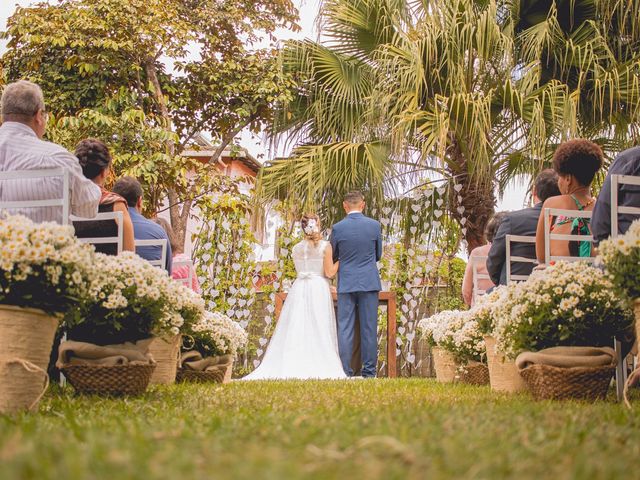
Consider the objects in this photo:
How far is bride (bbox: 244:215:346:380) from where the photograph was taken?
27.5 ft

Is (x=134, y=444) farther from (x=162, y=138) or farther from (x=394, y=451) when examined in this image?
(x=162, y=138)

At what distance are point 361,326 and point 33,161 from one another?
5059mm

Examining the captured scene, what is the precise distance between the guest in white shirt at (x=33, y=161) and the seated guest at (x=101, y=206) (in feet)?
1.84

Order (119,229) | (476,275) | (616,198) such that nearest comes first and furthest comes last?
(616,198)
(119,229)
(476,275)

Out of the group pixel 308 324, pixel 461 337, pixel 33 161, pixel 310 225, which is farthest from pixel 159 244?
pixel 308 324

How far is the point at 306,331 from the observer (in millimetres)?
8617

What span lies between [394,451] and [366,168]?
711 cm

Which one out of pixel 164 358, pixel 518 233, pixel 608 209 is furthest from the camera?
pixel 518 233

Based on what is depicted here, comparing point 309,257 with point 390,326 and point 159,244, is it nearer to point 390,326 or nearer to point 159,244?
point 390,326

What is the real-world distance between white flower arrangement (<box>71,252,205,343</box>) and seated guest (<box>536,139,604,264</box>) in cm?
202

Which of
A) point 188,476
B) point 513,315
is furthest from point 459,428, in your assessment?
point 513,315

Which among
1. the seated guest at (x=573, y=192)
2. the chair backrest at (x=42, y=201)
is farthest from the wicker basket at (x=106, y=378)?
the seated guest at (x=573, y=192)

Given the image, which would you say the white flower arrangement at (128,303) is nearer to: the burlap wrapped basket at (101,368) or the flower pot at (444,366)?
the burlap wrapped basket at (101,368)

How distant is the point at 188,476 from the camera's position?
1128 mm
